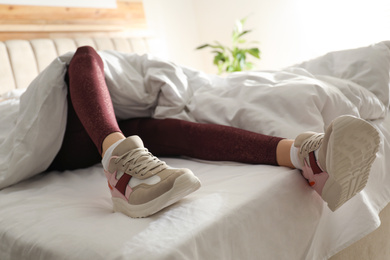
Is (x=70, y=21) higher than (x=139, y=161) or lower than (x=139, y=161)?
higher

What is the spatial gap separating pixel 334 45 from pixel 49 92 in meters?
2.67

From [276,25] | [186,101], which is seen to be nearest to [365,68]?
[186,101]

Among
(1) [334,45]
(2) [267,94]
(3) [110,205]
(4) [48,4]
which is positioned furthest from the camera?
(1) [334,45]

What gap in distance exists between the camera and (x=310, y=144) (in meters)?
0.82

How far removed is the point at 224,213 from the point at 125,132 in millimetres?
607

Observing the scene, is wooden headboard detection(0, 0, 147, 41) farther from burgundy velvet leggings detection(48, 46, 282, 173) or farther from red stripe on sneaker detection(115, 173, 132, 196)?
red stripe on sneaker detection(115, 173, 132, 196)

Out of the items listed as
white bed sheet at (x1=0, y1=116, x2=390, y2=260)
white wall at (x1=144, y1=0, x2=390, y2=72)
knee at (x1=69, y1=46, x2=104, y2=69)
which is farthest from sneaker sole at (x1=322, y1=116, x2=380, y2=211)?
white wall at (x1=144, y1=0, x2=390, y2=72)

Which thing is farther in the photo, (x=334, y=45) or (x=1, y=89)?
(x=334, y=45)

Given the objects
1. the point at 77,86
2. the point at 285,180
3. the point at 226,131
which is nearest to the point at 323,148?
the point at 285,180

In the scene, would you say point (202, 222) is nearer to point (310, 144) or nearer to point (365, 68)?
point (310, 144)

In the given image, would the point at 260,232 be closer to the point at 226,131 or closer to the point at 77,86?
Result: the point at 226,131

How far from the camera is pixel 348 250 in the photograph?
0.97 metres

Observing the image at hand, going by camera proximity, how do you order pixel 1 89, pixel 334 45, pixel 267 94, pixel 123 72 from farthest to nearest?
pixel 334 45
pixel 1 89
pixel 123 72
pixel 267 94

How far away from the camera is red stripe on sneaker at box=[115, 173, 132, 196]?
0.76 meters
